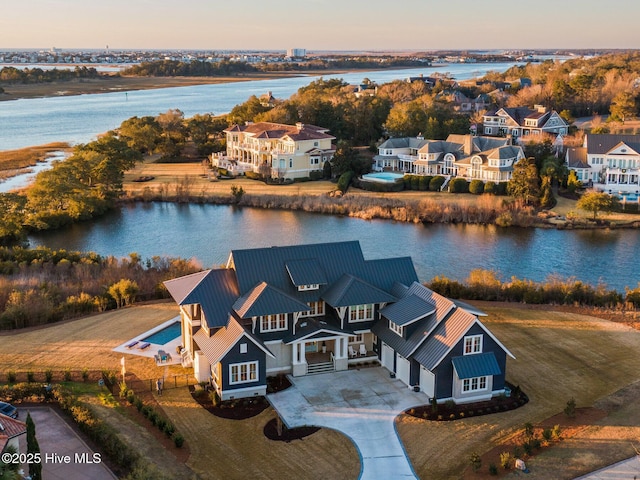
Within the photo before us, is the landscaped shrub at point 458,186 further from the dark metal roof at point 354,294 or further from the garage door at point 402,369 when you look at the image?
the garage door at point 402,369

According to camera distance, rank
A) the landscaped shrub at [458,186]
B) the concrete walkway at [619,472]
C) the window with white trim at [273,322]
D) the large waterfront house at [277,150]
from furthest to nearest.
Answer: the large waterfront house at [277,150] → the landscaped shrub at [458,186] → the window with white trim at [273,322] → the concrete walkway at [619,472]

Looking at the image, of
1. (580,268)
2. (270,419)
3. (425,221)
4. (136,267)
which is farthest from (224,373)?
(425,221)

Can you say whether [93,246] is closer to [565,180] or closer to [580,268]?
[580,268]

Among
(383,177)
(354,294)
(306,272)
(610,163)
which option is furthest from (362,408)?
(610,163)

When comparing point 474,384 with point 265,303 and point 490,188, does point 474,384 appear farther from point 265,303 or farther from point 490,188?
point 490,188

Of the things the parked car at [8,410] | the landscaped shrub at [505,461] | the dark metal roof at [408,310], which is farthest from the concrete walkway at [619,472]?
the parked car at [8,410]

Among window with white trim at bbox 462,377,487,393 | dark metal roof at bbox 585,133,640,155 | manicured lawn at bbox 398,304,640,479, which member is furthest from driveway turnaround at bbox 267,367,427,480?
dark metal roof at bbox 585,133,640,155
